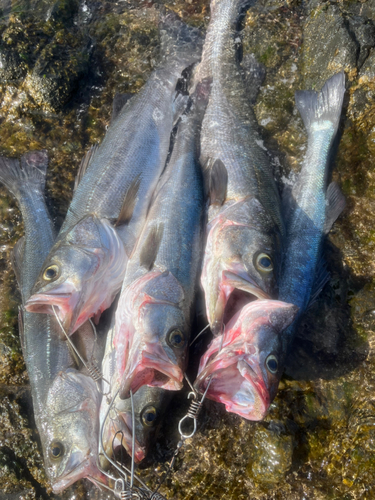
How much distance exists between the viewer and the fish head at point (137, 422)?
10.3 ft

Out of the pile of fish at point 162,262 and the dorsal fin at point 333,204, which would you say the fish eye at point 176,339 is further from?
the dorsal fin at point 333,204

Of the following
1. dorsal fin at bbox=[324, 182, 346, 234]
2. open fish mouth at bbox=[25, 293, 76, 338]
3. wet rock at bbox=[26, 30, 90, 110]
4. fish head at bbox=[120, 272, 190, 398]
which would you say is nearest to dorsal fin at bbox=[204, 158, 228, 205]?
fish head at bbox=[120, 272, 190, 398]

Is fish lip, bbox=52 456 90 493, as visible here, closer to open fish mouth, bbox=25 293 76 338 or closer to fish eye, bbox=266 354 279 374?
open fish mouth, bbox=25 293 76 338

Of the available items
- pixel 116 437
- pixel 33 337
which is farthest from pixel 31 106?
pixel 116 437

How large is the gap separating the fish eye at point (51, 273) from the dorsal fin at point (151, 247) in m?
0.77

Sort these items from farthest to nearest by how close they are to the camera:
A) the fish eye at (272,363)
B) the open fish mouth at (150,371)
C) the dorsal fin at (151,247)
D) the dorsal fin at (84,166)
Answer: the dorsal fin at (84,166) < the dorsal fin at (151,247) < the fish eye at (272,363) < the open fish mouth at (150,371)

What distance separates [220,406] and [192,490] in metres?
0.81

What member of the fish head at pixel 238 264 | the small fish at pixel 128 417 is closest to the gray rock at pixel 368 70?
the fish head at pixel 238 264

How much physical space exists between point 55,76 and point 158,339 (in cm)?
418

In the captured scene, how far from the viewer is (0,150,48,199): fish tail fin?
15.0 feet

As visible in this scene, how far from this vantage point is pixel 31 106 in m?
5.24

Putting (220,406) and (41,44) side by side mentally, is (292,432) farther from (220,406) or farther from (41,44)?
(41,44)

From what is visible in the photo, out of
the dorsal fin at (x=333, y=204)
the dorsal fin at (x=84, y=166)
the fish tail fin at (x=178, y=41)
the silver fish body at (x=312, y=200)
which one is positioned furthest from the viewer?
the fish tail fin at (x=178, y=41)

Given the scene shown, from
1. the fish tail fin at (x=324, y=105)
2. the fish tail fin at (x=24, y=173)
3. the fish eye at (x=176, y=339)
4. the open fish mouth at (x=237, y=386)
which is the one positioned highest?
the fish tail fin at (x=324, y=105)
